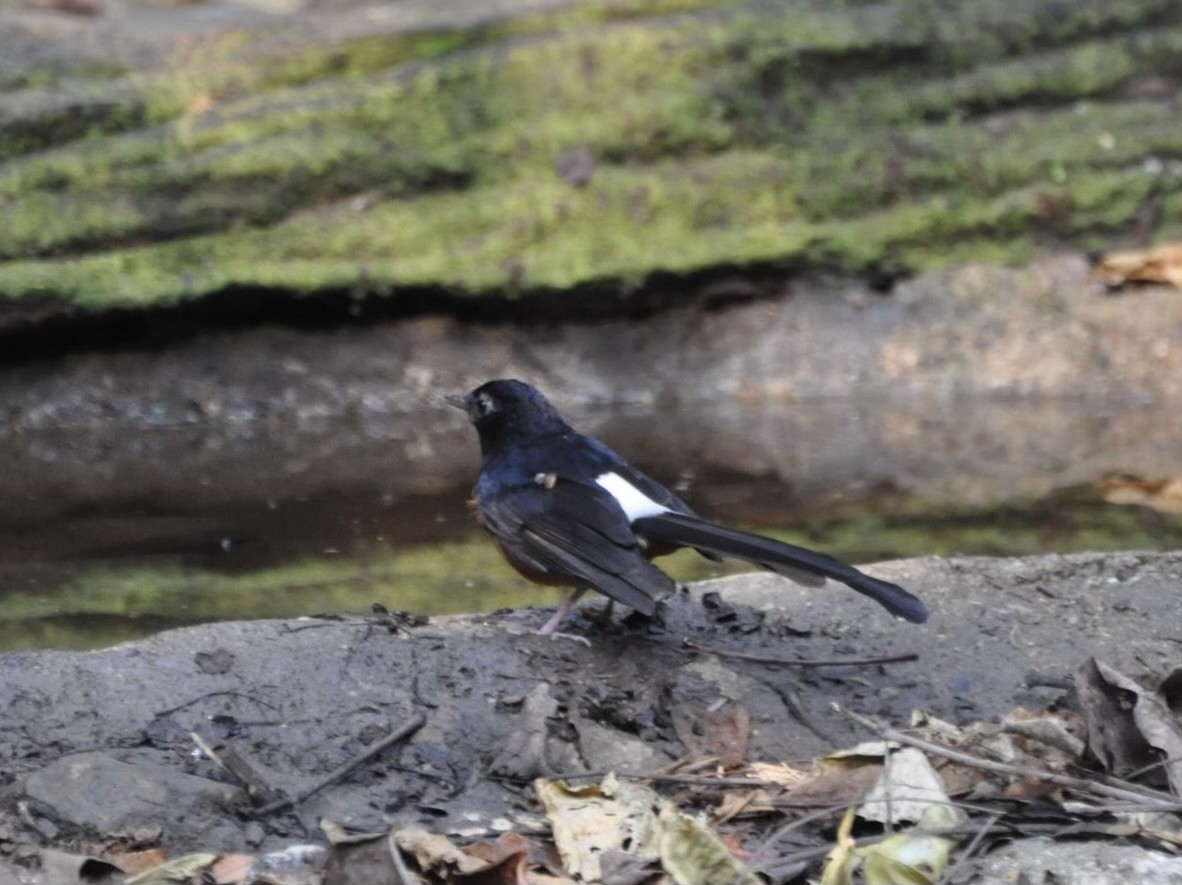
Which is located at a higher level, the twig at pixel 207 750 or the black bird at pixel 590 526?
the black bird at pixel 590 526

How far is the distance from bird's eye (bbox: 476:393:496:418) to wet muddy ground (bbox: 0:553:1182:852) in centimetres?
64

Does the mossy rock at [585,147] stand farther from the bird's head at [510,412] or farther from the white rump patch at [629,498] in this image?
the white rump patch at [629,498]

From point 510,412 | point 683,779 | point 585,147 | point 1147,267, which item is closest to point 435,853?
point 683,779

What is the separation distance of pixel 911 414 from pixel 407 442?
3196 millimetres

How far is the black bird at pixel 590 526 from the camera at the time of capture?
388 centimetres

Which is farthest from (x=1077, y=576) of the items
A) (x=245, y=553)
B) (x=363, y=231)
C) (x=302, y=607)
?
(x=363, y=231)

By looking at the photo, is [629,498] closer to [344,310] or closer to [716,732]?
[716,732]

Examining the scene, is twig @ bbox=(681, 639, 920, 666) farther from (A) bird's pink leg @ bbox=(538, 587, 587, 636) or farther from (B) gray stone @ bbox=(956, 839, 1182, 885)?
(B) gray stone @ bbox=(956, 839, 1182, 885)

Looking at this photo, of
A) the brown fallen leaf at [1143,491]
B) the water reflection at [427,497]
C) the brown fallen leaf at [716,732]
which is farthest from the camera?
the brown fallen leaf at [1143,491]

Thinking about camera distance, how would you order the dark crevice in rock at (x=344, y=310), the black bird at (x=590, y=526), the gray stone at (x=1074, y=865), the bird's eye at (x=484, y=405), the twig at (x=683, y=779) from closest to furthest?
the gray stone at (x=1074, y=865) < the twig at (x=683, y=779) < the black bird at (x=590, y=526) < the bird's eye at (x=484, y=405) < the dark crevice in rock at (x=344, y=310)

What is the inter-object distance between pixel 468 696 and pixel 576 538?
512 mm

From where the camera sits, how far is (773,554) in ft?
12.9

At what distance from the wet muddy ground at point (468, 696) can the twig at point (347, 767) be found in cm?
1

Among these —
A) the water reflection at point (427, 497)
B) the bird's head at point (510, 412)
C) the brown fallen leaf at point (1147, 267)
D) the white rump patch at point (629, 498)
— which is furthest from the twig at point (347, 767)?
the brown fallen leaf at point (1147, 267)
